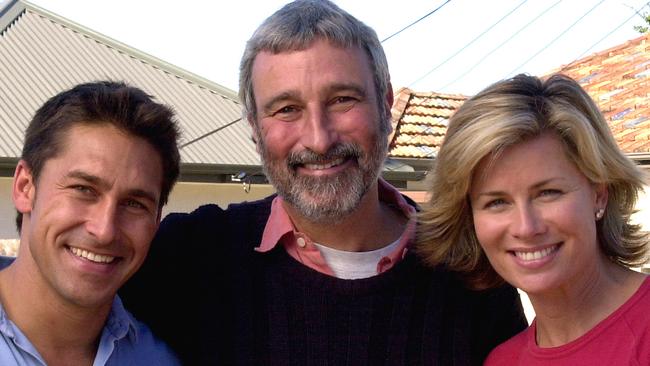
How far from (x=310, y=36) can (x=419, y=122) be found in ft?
24.4

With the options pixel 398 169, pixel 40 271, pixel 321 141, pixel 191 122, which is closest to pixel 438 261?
pixel 321 141

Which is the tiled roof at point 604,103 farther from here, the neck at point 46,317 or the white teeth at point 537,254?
the neck at point 46,317

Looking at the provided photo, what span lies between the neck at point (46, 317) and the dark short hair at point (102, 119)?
243mm

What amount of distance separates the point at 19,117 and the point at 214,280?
22.1 ft

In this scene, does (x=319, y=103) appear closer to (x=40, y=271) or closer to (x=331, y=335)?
(x=331, y=335)

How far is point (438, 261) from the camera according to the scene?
8.93ft

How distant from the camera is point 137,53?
1091 cm

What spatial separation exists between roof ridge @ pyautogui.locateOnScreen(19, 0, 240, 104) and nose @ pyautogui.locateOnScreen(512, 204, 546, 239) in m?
8.79

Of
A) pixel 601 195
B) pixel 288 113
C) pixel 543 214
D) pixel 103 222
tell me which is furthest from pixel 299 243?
pixel 601 195

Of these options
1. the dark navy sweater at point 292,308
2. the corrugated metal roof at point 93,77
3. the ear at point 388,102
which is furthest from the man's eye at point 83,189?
the corrugated metal roof at point 93,77

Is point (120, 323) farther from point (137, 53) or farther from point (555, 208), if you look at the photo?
point (137, 53)

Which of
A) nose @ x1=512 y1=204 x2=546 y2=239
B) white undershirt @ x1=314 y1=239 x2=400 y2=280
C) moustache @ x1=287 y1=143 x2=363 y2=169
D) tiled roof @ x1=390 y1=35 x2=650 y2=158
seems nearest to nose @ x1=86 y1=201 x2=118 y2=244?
moustache @ x1=287 y1=143 x2=363 y2=169

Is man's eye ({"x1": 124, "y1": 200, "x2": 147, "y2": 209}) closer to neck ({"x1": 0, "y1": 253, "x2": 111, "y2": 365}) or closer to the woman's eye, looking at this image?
neck ({"x1": 0, "y1": 253, "x2": 111, "y2": 365})

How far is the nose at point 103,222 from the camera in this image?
2279mm
